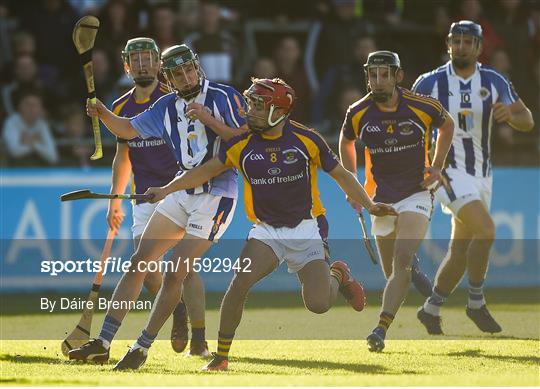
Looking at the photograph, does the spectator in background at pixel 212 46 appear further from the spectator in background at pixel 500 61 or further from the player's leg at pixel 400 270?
the player's leg at pixel 400 270

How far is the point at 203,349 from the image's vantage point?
420 inches

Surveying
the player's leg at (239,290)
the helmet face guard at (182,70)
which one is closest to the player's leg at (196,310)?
the player's leg at (239,290)

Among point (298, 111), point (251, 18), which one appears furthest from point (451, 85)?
point (251, 18)

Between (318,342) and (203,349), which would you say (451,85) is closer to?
(318,342)

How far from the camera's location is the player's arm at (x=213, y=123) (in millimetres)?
9781

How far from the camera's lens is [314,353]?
35.1 feet

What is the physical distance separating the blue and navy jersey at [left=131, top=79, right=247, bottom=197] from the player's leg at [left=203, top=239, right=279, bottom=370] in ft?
2.24

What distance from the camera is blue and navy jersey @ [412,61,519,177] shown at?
39.7 feet

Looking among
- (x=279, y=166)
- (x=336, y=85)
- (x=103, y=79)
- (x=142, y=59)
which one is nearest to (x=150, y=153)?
(x=142, y=59)

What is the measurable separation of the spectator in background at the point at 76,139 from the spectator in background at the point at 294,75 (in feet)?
8.19

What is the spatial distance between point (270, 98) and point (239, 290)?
4.34 feet

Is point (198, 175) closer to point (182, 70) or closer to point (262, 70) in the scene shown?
point (182, 70)

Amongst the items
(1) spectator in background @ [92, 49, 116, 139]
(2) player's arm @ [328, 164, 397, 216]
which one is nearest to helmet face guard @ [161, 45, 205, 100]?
(2) player's arm @ [328, 164, 397, 216]

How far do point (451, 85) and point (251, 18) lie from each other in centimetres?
692
